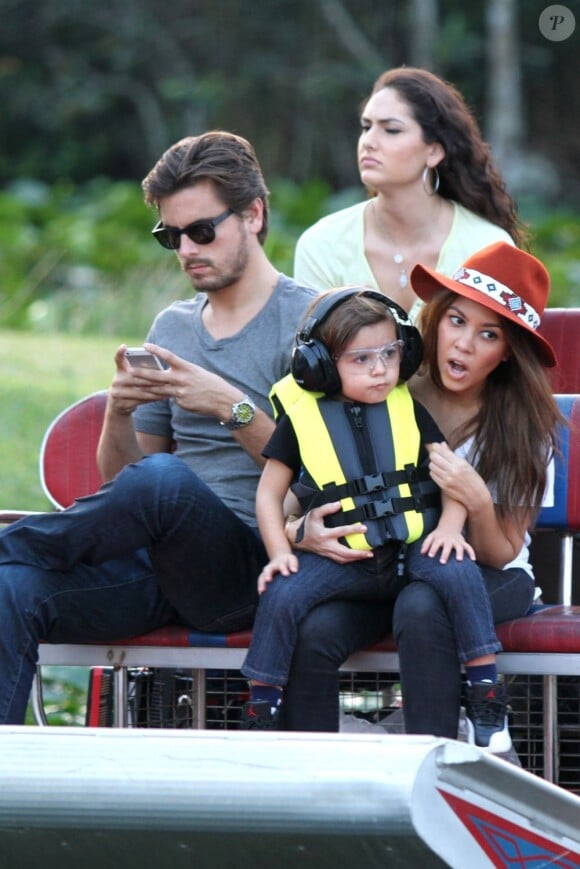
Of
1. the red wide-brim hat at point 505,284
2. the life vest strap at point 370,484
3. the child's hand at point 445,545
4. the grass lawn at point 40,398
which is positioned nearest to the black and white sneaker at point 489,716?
the child's hand at point 445,545

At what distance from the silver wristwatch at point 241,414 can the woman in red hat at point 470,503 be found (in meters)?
0.34

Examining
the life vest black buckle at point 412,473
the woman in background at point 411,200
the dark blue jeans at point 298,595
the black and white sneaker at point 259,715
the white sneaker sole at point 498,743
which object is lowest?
the white sneaker sole at point 498,743

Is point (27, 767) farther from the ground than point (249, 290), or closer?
closer

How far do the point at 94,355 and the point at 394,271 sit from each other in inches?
211

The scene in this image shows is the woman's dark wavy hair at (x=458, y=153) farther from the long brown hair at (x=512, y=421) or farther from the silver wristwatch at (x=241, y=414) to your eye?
the silver wristwatch at (x=241, y=414)

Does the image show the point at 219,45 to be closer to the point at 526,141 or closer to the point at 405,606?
the point at 526,141

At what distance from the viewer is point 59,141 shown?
2180 cm

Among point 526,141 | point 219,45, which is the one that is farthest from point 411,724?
point 219,45

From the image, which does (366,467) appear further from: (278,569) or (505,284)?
(505,284)

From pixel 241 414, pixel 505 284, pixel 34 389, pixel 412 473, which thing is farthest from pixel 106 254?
pixel 412 473

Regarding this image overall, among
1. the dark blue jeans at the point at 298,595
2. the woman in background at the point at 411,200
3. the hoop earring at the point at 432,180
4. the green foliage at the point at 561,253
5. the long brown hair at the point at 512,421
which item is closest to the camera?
the dark blue jeans at the point at 298,595

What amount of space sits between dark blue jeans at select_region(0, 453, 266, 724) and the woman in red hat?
0.21 m

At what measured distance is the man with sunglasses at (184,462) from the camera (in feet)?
11.6

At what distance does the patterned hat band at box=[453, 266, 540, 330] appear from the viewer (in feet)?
11.8
